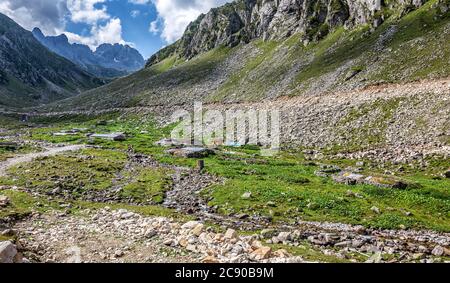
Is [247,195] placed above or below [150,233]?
above

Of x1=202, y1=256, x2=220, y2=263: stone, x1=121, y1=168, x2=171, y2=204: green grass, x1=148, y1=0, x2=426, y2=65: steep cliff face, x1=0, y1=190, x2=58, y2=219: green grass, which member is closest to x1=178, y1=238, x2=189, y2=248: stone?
x1=202, y1=256, x2=220, y2=263: stone

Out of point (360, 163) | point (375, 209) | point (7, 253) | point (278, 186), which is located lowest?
point (375, 209)

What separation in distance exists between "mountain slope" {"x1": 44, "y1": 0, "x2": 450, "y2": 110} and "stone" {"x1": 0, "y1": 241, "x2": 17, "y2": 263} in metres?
62.3

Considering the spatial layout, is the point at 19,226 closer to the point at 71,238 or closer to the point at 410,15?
the point at 71,238

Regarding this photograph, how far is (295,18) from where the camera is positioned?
14238 cm

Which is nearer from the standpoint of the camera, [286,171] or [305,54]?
[286,171]

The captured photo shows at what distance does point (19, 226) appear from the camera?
23.3 metres

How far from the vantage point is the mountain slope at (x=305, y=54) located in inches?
2879

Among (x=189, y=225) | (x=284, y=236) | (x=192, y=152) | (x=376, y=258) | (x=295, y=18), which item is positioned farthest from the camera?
(x=295, y=18)

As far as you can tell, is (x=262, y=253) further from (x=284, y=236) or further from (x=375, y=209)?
(x=375, y=209)

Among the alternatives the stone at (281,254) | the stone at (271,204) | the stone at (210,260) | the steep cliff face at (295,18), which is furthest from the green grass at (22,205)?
the steep cliff face at (295,18)

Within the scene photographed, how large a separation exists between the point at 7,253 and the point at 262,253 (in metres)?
11.1

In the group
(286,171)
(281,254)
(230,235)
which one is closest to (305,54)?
(286,171)

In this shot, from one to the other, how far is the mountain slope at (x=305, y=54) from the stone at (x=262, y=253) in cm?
5389
